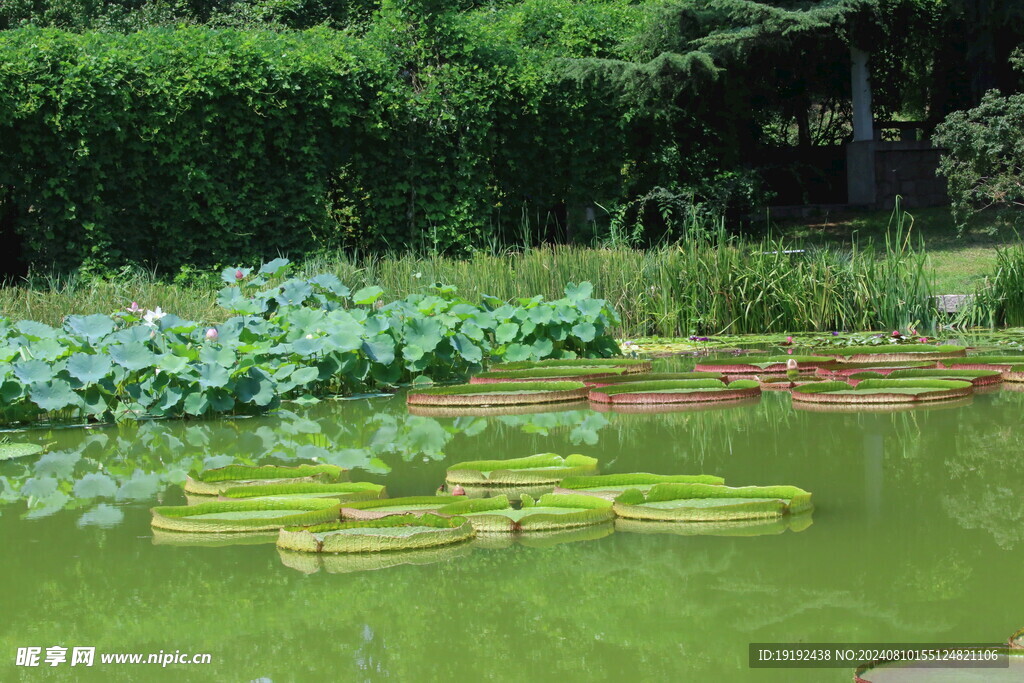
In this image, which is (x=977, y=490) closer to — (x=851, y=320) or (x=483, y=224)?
(x=851, y=320)

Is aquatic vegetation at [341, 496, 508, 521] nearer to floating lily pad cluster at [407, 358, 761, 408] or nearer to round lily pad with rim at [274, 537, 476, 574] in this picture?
round lily pad with rim at [274, 537, 476, 574]

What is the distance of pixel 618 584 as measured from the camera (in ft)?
8.07

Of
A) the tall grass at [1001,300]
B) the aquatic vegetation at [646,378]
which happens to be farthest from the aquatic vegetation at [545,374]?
the tall grass at [1001,300]

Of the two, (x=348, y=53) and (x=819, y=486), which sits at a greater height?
(x=348, y=53)

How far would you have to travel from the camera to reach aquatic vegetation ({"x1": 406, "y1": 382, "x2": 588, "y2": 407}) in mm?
5141

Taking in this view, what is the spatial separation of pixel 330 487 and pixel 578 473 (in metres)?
0.80

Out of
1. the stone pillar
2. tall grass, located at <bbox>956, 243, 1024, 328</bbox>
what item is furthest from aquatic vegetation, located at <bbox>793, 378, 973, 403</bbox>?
the stone pillar

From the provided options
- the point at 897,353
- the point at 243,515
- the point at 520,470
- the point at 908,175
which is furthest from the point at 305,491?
the point at 908,175

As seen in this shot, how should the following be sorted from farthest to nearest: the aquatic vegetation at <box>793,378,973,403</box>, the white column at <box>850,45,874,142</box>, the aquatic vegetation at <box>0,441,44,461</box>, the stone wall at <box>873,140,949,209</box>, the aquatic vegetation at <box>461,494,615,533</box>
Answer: the stone wall at <box>873,140,949,209</box> < the white column at <box>850,45,874,142</box> < the aquatic vegetation at <box>793,378,973,403</box> < the aquatic vegetation at <box>0,441,44,461</box> < the aquatic vegetation at <box>461,494,615,533</box>

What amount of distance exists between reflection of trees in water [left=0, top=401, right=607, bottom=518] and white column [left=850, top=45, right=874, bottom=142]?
12197 millimetres

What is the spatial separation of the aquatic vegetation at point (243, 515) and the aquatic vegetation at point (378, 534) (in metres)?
0.12

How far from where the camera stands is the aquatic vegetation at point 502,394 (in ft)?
16.9

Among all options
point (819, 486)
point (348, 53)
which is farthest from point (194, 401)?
point (348, 53)

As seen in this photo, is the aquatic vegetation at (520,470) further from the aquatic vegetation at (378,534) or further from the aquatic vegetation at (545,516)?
the aquatic vegetation at (378,534)
